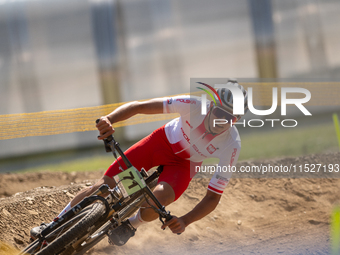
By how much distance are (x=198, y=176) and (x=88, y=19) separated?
4608mm

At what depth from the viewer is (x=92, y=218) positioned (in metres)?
2.62

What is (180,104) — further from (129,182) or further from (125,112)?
(129,182)

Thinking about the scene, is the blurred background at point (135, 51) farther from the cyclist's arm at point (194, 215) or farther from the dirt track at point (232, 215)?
the cyclist's arm at point (194, 215)

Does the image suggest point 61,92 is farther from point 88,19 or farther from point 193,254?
point 193,254

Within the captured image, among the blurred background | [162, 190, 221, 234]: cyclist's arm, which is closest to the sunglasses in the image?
[162, 190, 221, 234]: cyclist's arm

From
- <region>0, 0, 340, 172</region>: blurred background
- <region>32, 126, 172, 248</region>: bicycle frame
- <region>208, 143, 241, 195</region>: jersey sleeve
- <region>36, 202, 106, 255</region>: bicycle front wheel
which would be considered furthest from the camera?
<region>0, 0, 340, 172</region>: blurred background

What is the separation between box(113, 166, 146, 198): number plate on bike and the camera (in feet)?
9.45

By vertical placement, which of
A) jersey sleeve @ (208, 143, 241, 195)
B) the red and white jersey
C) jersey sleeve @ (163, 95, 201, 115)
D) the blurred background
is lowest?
jersey sleeve @ (208, 143, 241, 195)

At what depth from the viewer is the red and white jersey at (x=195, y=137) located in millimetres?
3354

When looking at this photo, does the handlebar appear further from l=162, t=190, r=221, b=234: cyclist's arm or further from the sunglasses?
the sunglasses

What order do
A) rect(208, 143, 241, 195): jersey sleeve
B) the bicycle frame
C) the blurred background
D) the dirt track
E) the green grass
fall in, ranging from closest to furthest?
the bicycle frame → rect(208, 143, 241, 195): jersey sleeve → the dirt track → the green grass → the blurred background

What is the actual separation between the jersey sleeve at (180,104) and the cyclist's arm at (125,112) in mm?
61

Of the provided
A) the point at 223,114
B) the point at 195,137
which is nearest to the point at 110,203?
the point at 195,137

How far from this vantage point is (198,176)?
19.2ft
